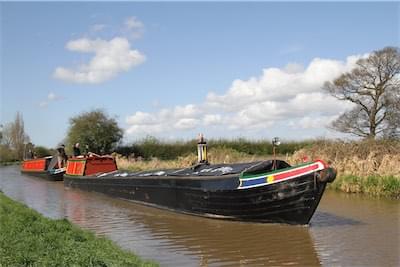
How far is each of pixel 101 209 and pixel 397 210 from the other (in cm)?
Answer: 829

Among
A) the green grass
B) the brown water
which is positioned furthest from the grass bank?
the brown water

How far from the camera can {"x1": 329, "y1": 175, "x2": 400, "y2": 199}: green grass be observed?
13613 mm

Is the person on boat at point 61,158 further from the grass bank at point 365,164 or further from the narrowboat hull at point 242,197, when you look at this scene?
the narrowboat hull at point 242,197

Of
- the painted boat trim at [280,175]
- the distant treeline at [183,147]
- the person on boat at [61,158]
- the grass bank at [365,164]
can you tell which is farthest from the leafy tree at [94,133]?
the painted boat trim at [280,175]

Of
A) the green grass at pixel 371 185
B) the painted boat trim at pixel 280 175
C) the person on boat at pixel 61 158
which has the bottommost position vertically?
the green grass at pixel 371 185

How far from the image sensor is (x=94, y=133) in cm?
3925

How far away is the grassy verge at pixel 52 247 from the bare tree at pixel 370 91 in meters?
24.0

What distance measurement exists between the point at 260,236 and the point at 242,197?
128cm

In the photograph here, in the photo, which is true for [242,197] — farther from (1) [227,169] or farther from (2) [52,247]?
(2) [52,247]

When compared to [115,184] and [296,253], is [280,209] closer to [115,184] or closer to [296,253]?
[296,253]

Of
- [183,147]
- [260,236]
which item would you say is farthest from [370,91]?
[260,236]

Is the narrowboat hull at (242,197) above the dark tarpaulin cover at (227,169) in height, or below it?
below

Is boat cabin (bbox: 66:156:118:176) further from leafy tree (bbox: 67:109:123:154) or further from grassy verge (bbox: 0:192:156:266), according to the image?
leafy tree (bbox: 67:109:123:154)

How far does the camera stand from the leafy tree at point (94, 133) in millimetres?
39219
